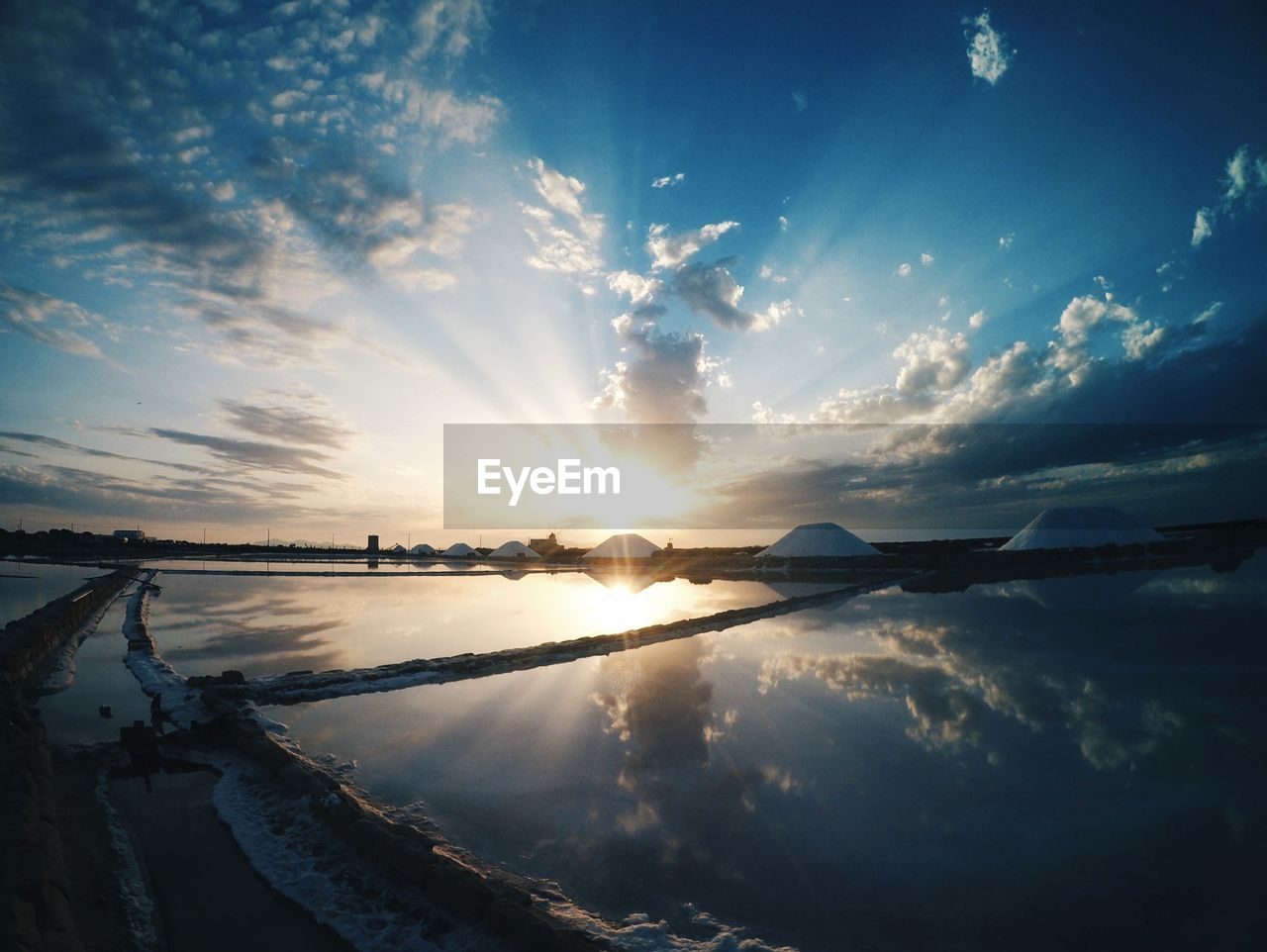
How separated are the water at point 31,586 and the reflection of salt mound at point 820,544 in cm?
4668

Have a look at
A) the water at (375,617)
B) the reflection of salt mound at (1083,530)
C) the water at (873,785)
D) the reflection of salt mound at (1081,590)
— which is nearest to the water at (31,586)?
the water at (375,617)

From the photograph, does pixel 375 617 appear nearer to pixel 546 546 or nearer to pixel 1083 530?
pixel 1083 530

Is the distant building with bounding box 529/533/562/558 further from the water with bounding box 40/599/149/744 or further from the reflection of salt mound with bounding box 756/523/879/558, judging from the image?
the water with bounding box 40/599/149/744

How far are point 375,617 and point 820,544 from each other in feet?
137

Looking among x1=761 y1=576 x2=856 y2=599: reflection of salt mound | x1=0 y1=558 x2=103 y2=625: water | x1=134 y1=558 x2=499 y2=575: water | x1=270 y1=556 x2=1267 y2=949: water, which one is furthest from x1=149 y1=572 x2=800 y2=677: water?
x1=134 y1=558 x2=499 y2=575: water

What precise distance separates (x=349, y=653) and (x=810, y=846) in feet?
37.4

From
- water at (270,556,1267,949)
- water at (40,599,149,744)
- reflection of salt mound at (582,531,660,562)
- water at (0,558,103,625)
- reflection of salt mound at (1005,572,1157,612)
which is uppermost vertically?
reflection of salt mound at (582,531,660,562)

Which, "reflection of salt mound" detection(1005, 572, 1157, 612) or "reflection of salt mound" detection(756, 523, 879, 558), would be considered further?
"reflection of salt mound" detection(756, 523, 879, 558)

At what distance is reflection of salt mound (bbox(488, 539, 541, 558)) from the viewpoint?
74.9m

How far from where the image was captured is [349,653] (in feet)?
41.3

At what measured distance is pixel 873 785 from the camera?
211 inches

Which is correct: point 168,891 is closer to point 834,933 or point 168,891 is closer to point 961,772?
point 834,933

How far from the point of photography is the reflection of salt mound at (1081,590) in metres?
18.8

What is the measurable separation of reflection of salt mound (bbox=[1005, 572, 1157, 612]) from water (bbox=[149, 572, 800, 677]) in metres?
10.00
